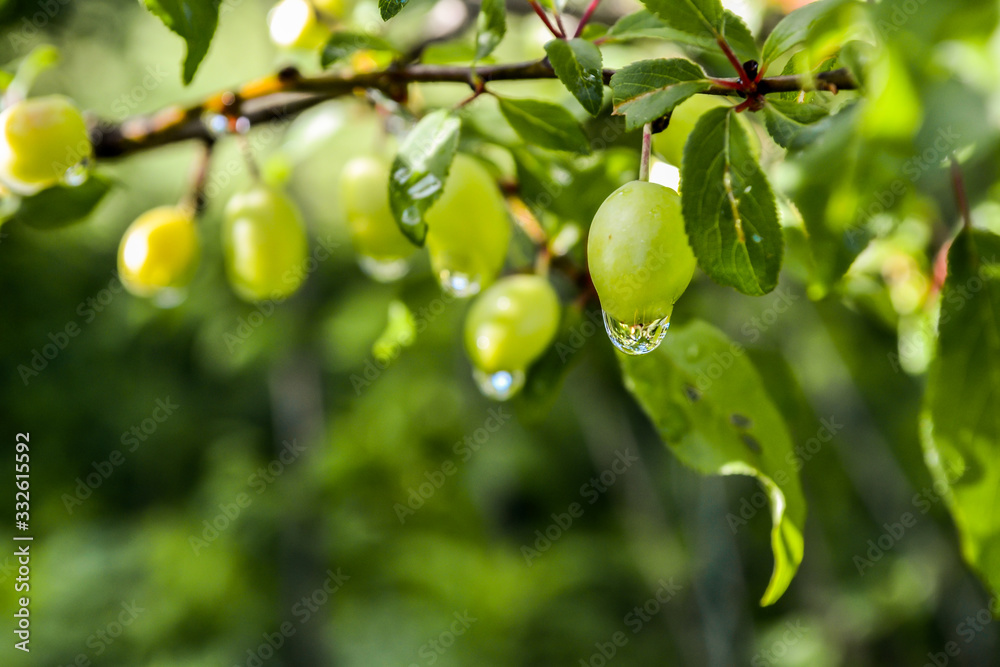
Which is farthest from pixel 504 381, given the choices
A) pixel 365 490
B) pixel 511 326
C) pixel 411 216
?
pixel 365 490

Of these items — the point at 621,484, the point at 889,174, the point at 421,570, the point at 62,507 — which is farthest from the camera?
the point at 62,507

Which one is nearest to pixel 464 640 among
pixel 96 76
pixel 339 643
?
pixel 339 643

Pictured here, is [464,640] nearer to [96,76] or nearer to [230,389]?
[230,389]

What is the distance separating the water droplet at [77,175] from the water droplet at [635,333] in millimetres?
382

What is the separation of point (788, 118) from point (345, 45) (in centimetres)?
27

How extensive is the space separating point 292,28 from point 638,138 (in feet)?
0.96

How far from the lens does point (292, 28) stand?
0.57 meters

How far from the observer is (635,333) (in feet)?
1.03

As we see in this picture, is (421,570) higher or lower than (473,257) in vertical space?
lower

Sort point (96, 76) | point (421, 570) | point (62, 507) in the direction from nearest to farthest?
1. point (421, 570)
2. point (62, 507)
3. point (96, 76)

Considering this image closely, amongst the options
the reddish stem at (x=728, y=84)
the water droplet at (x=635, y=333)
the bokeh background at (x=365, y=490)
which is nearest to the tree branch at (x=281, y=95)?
the reddish stem at (x=728, y=84)

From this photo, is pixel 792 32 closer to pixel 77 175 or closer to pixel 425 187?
pixel 425 187

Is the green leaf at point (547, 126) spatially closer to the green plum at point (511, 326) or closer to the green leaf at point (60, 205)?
the green plum at point (511, 326)

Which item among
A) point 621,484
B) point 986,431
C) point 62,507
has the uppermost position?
point 986,431
